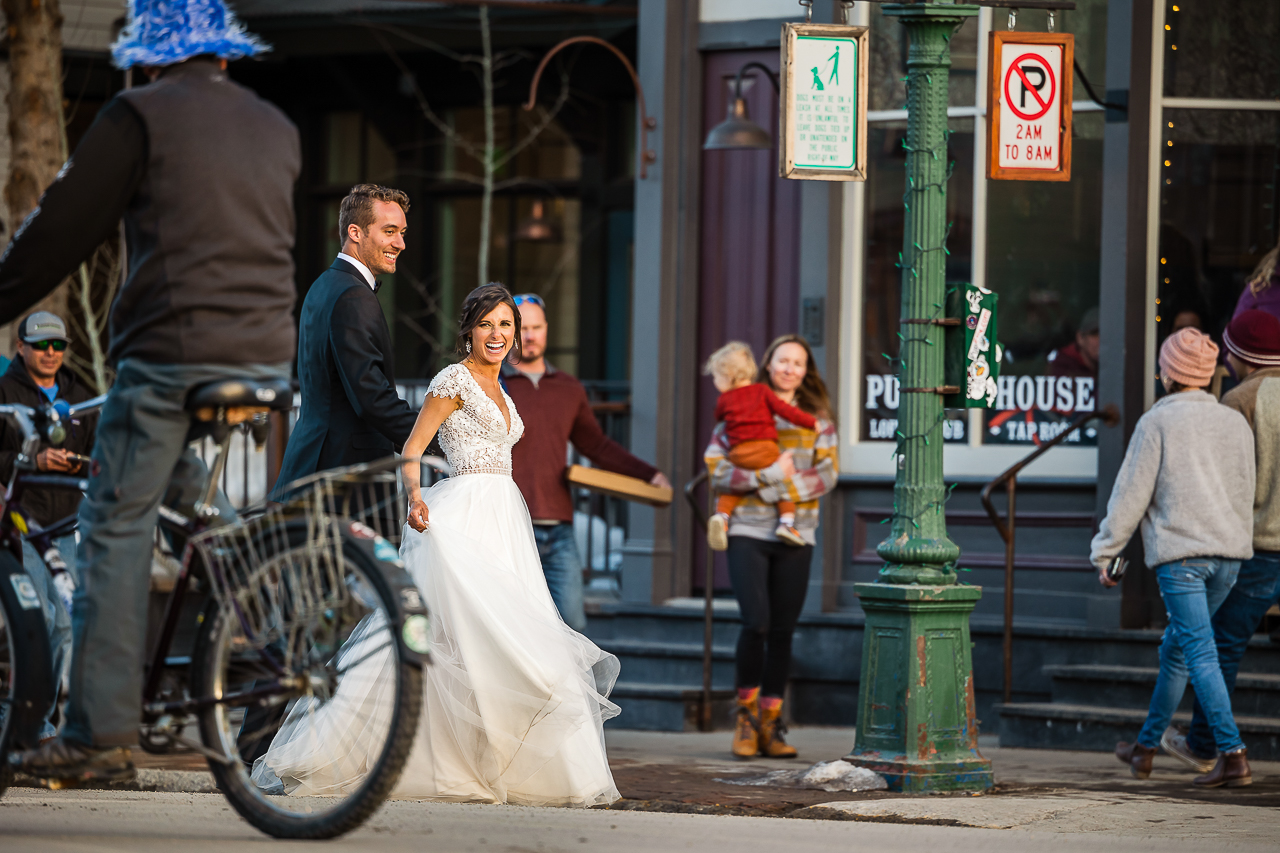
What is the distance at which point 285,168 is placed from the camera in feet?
14.2

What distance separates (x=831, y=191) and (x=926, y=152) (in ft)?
9.98

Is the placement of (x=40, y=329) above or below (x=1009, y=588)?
above

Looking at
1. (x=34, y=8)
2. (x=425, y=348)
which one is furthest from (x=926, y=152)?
(x=425, y=348)

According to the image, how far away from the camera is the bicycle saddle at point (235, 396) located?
4195 mm

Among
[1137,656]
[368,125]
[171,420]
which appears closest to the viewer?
[171,420]

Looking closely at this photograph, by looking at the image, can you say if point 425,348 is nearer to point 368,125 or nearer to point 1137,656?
point 368,125

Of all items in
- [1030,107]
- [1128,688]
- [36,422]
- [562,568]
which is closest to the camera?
[36,422]

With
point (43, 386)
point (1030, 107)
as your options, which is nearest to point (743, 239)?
point (1030, 107)

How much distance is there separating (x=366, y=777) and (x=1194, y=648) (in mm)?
4196

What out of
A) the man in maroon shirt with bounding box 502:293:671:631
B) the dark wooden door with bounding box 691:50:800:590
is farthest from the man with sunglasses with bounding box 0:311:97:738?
the dark wooden door with bounding box 691:50:800:590

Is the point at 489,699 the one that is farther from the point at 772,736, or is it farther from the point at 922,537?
the point at 772,736

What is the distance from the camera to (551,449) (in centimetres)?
827

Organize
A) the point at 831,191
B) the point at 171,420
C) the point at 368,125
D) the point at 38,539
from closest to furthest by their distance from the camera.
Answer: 1. the point at 171,420
2. the point at 38,539
3. the point at 831,191
4. the point at 368,125

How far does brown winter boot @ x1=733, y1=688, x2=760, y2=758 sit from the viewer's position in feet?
27.0
